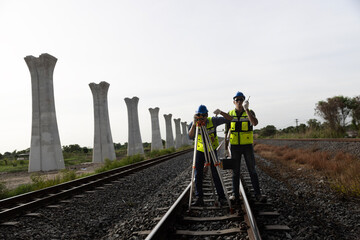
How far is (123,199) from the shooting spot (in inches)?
263

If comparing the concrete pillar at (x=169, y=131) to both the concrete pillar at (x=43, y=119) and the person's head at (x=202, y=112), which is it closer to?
the concrete pillar at (x=43, y=119)

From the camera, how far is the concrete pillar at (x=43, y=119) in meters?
17.5

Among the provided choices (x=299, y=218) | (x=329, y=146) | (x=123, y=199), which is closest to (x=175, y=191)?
(x=123, y=199)

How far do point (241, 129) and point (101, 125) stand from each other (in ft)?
70.7

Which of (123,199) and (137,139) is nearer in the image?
(123,199)

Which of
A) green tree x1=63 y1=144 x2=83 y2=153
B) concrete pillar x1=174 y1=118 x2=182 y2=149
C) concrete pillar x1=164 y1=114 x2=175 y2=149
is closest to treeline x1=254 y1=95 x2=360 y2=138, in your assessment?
concrete pillar x1=164 y1=114 x2=175 y2=149

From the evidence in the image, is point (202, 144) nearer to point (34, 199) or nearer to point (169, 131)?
point (34, 199)

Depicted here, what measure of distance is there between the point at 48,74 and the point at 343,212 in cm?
1928

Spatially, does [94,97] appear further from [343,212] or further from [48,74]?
[343,212]

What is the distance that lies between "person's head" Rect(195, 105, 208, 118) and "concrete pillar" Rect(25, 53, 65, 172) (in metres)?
16.1

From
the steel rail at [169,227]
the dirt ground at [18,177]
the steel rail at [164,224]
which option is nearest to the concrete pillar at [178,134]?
the dirt ground at [18,177]

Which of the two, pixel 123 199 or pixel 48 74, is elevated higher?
pixel 48 74

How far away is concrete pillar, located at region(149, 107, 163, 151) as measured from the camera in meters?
40.7

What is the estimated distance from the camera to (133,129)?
3262 centimetres
